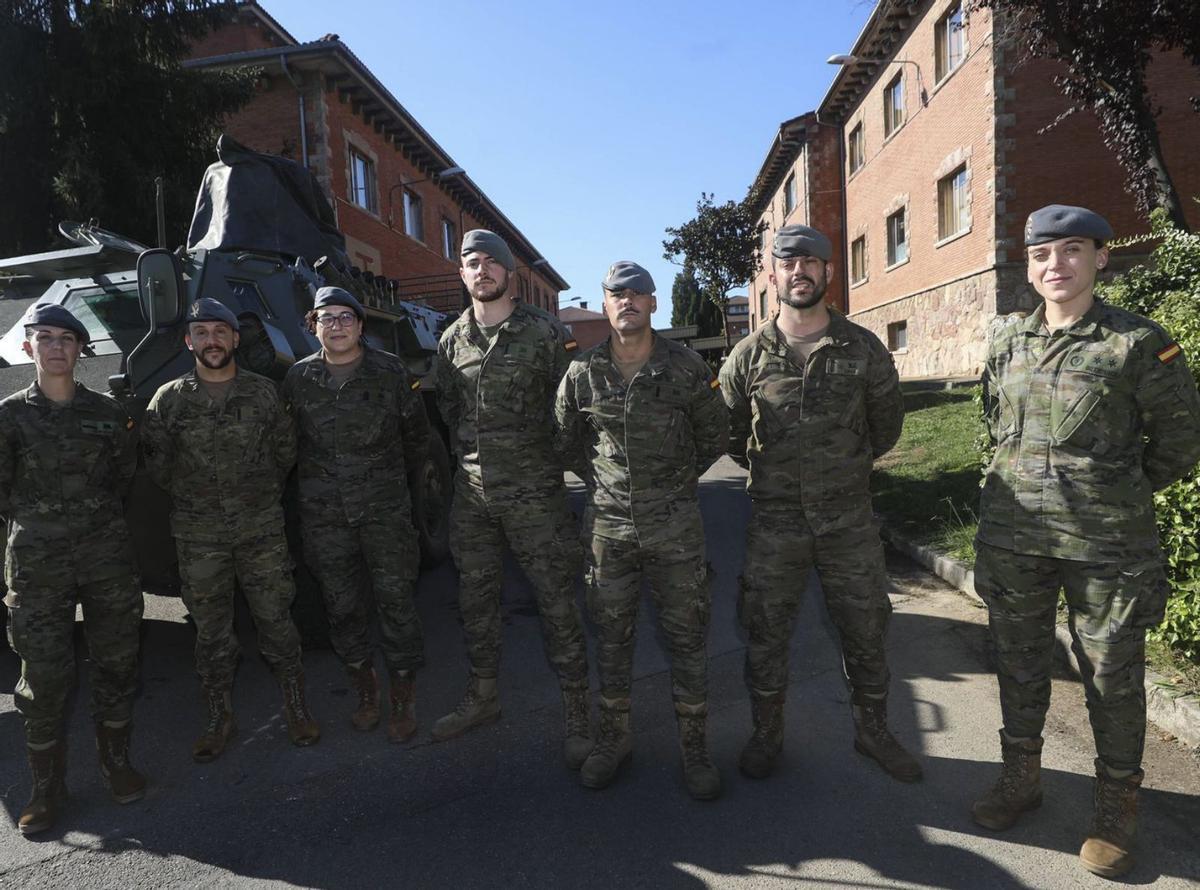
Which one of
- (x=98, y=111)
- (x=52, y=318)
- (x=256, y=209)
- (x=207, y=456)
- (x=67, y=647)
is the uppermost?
(x=98, y=111)

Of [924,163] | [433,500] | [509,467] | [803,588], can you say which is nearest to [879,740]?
[803,588]

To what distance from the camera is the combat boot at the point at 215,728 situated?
11.4ft

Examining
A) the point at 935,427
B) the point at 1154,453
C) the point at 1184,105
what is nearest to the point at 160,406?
the point at 1154,453

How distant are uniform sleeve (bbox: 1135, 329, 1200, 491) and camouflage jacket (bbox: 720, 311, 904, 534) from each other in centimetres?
75

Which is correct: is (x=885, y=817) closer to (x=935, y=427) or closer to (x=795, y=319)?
(x=795, y=319)

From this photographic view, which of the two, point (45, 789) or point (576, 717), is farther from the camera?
point (576, 717)

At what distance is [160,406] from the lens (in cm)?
342

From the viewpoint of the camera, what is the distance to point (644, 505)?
3.05m

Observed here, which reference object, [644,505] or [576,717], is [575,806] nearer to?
[576,717]

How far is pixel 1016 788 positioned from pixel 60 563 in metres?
3.45

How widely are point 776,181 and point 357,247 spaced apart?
57.4 feet

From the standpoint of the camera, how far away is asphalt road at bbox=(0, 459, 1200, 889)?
2.57 m

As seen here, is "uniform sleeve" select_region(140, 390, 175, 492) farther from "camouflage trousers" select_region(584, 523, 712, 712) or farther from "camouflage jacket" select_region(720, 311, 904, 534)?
"camouflage jacket" select_region(720, 311, 904, 534)

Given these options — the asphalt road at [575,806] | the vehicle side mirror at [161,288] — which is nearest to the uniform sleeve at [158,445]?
the vehicle side mirror at [161,288]
